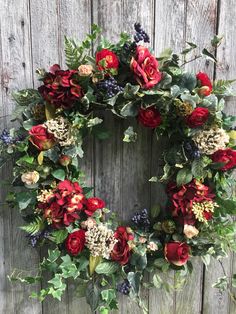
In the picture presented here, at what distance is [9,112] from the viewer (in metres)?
1.31

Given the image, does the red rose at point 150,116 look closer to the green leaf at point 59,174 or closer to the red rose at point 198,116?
the red rose at point 198,116

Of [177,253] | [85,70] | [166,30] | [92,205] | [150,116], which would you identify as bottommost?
[177,253]

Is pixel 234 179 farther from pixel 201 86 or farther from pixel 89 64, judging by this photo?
pixel 89 64

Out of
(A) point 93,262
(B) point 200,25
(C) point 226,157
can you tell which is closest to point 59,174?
(A) point 93,262

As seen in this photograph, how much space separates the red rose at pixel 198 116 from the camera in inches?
44.9

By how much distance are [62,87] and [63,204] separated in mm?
347

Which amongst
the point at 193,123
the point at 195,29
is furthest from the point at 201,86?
the point at 195,29

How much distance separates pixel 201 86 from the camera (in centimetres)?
120

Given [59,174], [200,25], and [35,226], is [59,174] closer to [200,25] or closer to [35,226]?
[35,226]

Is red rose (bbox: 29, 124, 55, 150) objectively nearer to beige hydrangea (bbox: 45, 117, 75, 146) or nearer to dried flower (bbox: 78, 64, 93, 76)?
beige hydrangea (bbox: 45, 117, 75, 146)

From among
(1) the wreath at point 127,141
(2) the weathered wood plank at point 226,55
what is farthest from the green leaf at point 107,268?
(2) the weathered wood plank at point 226,55

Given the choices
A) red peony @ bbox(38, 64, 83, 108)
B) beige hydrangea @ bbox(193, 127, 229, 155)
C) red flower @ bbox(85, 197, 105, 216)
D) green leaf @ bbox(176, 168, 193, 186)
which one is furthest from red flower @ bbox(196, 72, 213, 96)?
red flower @ bbox(85, 197, 105, 216)

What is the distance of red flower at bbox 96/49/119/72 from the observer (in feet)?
3.72

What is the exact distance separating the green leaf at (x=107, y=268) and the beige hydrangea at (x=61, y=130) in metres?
0.40
